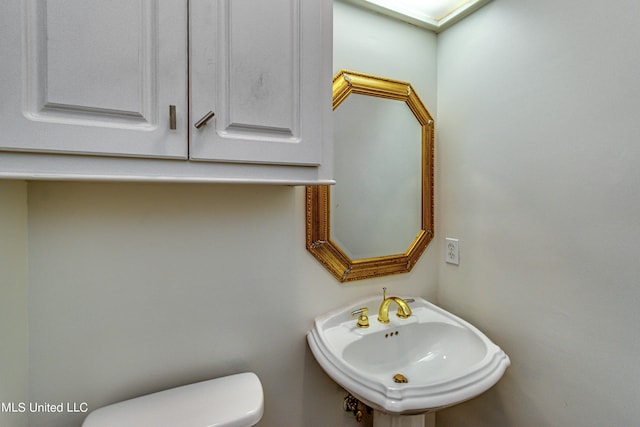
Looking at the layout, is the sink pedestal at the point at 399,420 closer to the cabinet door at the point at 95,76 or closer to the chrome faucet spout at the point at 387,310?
the chrome faucet spout at the point at 387,310

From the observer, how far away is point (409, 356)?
116 centimetres

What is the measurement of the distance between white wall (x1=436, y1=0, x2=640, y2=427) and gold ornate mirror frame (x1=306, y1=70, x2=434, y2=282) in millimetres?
111

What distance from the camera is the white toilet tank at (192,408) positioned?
0.77 m

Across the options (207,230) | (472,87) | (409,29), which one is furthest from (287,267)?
(409,29)

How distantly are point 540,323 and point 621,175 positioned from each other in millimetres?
542

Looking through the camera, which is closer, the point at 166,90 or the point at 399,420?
the point at 166,90

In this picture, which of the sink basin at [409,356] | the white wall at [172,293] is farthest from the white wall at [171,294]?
the sink basin at [409,356]

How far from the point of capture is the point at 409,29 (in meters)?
1.32

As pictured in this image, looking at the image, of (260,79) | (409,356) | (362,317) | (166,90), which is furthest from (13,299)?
(409,356)

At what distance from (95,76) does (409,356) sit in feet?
4.36

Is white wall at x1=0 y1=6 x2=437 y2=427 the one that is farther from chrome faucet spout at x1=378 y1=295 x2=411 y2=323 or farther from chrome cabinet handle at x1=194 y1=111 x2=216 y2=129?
chrome cabinet handle at x1=194 y1=111 x2=216 y2=129

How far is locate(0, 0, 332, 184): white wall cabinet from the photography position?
1.77 ft

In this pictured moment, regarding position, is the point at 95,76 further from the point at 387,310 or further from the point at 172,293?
the point at 387,310

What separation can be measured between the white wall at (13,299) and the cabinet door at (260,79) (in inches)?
18.3
